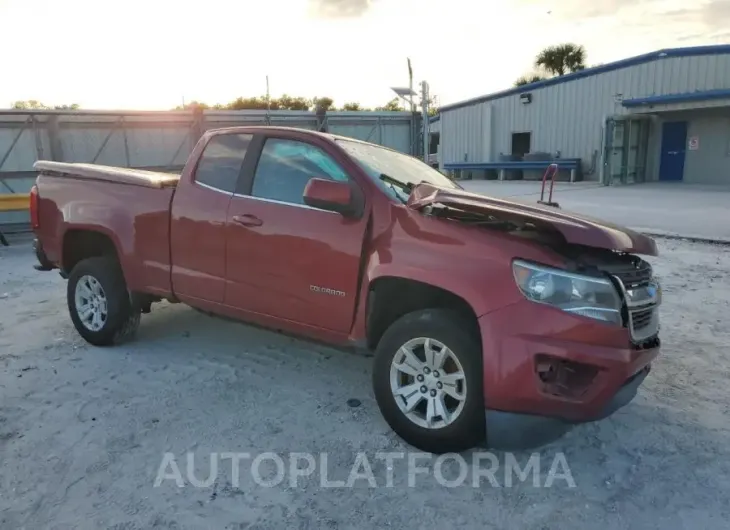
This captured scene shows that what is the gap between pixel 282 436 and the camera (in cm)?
334

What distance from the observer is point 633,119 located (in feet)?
77.2

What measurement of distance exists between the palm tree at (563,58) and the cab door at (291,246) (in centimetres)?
4361

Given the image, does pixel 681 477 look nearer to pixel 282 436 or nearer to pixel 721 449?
pixel 721 449

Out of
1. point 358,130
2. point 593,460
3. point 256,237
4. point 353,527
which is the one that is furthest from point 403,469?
point 358,130

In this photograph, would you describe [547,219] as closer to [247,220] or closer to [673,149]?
[247,220]

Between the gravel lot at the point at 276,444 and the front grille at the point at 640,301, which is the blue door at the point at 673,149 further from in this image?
the front grille at the point at 640,301

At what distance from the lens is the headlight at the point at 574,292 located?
2748 millimetres

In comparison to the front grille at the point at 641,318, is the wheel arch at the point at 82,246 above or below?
above

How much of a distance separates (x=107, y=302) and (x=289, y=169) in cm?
199

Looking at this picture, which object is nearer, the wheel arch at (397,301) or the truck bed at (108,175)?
the wheel arch at (397,301)

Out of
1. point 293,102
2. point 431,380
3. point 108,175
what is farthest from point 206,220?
point 293,102

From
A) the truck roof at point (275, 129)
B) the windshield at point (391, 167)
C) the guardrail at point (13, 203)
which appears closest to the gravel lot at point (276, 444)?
the windshield at point (391, 167)

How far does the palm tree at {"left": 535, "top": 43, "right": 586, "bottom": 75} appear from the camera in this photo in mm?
42281

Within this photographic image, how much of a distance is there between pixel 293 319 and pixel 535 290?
5.25 ft
